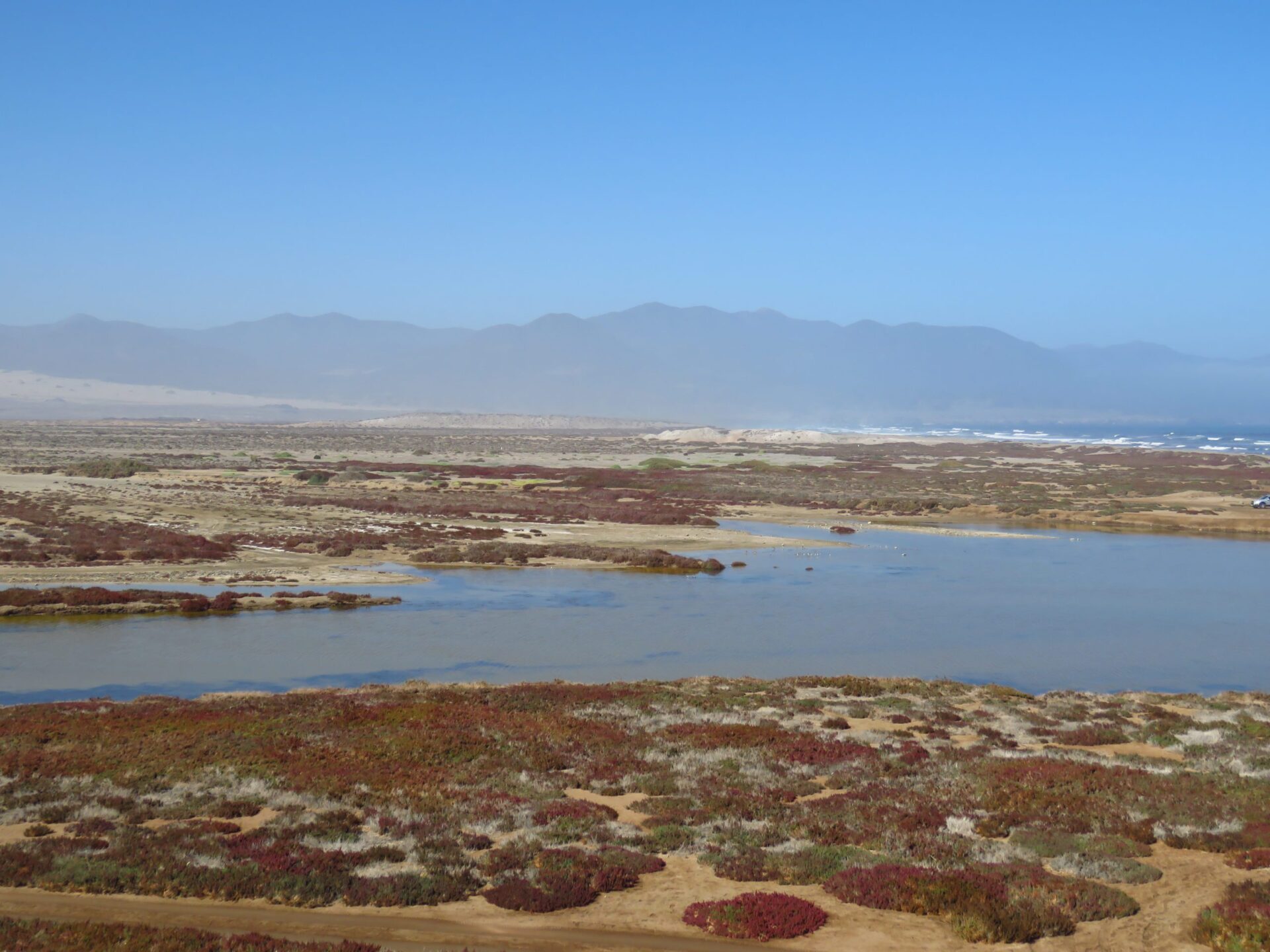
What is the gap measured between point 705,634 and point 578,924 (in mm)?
20998

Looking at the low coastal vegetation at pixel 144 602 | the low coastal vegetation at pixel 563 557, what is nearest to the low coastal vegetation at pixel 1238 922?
the low coastal vegetation at pixel 144 602

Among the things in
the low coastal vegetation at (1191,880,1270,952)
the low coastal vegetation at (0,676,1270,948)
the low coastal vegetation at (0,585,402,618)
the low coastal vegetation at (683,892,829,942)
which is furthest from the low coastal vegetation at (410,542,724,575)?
the low coastal vegetation at (1191,880,1270,952)

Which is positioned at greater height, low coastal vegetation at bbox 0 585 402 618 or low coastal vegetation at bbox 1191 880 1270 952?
low coastal vegetation at bbox 1191 880 1270 952

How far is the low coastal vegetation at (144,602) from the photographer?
31.7 m

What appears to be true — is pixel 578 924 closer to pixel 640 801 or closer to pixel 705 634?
pixel 640 801

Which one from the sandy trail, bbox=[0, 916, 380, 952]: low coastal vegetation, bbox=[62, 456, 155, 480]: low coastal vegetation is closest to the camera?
bbox=[0, 916, 380, 952]: low coastal vegetation

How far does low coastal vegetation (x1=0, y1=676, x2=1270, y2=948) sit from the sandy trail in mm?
179

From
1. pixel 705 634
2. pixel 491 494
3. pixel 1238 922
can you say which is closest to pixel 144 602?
pixel 705 634

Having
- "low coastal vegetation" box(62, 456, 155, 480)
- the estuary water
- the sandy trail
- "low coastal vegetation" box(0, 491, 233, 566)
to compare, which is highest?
"low coastal vegetation" box(62, 456, 155, 480)

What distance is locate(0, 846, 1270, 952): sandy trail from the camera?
35.2 ft

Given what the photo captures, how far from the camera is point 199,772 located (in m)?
16.1

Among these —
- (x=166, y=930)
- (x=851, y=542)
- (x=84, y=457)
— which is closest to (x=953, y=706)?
(x=166, y=930)

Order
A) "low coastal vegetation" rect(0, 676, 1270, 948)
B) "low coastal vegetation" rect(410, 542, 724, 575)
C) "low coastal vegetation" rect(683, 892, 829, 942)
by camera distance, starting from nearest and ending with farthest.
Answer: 1. "low coastal vegetation" rect(683, 892, 829, 942)
2. "low coastal vegetation" rect(0, 676, 1270, 948)
3. "low coastal vegetation" rect(410, 542, 724, 575)

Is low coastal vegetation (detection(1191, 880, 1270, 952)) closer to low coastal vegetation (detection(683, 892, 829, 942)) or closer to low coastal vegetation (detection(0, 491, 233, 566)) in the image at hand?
low coastal vegetation (detection(683, 892, 829, 942))
